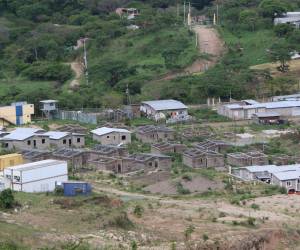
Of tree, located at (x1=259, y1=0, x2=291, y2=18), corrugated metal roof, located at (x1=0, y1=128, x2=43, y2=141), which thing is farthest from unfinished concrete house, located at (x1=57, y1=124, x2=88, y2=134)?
tree, located at (x1=259, y1=0, x2=291, y2=18)

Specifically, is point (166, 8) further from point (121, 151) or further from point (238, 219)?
point (238, 219)

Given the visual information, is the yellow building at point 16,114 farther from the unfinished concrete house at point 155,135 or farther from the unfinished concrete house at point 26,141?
the unfinished concrete house at point 155,135

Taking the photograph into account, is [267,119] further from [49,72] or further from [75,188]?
[75,188]

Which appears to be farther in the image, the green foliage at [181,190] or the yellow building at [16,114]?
the yellow building at [16,114]

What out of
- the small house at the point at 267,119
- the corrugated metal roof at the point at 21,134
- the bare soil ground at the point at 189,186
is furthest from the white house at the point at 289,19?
the bare soil ground at the point at 189,186

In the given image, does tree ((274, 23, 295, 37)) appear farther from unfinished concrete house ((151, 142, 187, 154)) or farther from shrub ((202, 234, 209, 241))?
shrub ((202, 234, 209, 241))

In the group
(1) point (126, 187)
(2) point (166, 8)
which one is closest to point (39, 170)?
(1) point (126, 187)
